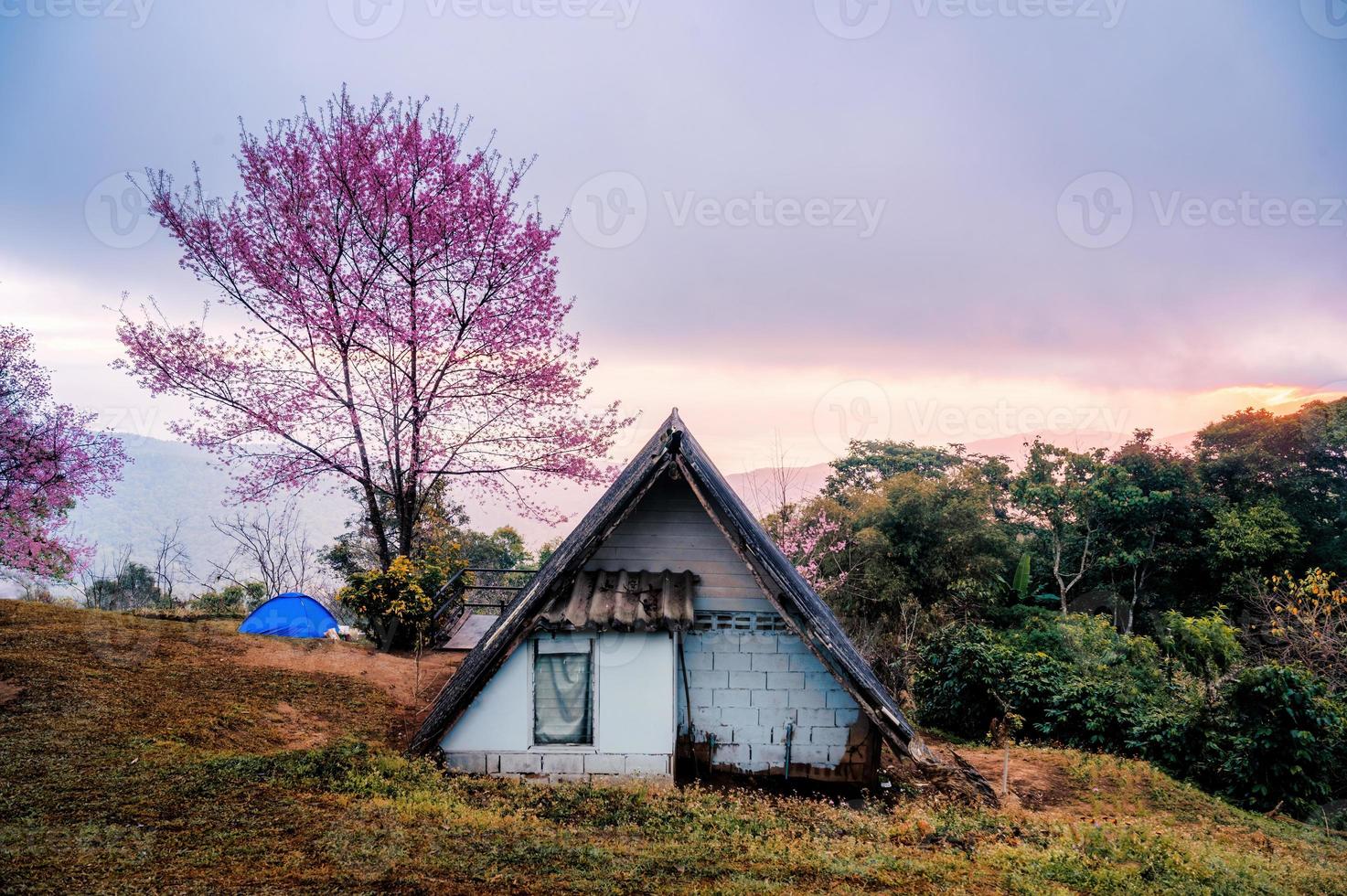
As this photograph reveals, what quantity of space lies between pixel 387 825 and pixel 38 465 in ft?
54.4

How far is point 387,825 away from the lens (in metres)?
6.50

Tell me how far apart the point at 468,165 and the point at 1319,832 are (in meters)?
21.1

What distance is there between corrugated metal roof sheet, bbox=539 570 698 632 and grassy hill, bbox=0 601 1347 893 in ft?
6.33

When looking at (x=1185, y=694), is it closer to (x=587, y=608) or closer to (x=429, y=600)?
(x=587, y=608)

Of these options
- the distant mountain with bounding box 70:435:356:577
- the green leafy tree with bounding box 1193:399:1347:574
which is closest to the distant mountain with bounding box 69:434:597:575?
the distant mountain with bounding box 70:435:356:577

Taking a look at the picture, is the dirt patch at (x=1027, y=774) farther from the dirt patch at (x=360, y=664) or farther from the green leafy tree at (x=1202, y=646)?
the green leafy tree at (x=1202, y=646)

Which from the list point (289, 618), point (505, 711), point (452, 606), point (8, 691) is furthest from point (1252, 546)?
point (8, 691)

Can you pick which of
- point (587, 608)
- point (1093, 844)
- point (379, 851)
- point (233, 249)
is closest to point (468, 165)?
point (233, 249)

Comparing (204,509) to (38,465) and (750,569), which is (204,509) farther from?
(750,569)

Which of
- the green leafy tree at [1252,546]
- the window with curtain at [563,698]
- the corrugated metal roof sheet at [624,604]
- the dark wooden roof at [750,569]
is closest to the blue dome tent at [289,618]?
the dark wooden roof at [750,569]

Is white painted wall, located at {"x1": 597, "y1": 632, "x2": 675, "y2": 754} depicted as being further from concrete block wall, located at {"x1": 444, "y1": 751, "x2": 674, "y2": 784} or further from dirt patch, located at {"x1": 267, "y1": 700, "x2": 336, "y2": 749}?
dirt patch, located at {"x1": 267, "y1": 700, "x2": 336, "y2": 749}

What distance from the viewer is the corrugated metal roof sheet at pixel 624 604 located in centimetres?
816

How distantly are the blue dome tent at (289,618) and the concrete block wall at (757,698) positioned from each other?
1106 cm

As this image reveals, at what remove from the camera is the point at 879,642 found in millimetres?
25906
